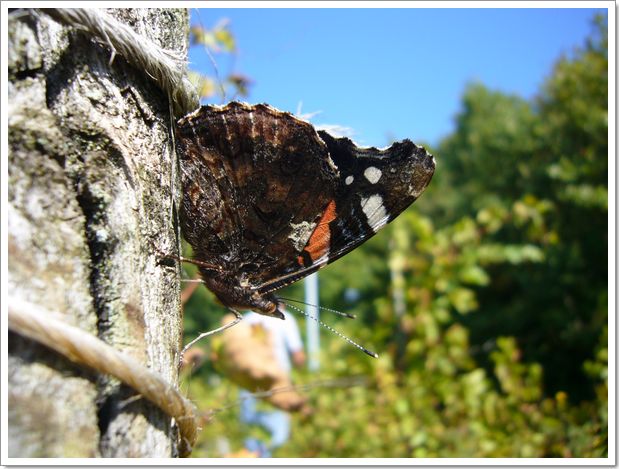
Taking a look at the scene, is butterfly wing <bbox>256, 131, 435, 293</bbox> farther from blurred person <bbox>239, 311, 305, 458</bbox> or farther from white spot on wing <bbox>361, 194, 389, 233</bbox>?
blurred person <bbox>239, 311, 305, 458</bbox>

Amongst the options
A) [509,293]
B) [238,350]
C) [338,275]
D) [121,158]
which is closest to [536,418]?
[238,350]

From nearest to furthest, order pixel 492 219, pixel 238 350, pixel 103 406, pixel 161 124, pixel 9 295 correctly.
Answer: pixel 9 295, pixel 103 406, pixel 161 124, pixel 238 350, pixel 492 219

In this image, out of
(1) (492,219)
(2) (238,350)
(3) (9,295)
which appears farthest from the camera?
(1) (492,219)

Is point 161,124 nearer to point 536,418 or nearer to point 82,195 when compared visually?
point 82,195

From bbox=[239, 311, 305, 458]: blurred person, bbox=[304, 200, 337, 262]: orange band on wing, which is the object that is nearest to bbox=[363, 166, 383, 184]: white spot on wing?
bbox=[304, 200, 337, 262]: orange band on wing

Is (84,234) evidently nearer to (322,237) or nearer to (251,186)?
(251,186)

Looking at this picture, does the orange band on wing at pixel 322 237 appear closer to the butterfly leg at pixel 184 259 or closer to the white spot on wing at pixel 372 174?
the white spot on wing at pixel 372 174

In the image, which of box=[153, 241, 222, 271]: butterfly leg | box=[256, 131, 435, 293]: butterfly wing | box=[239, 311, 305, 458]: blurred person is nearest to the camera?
box=[153, 241, 222, 271]: butterfly leg
